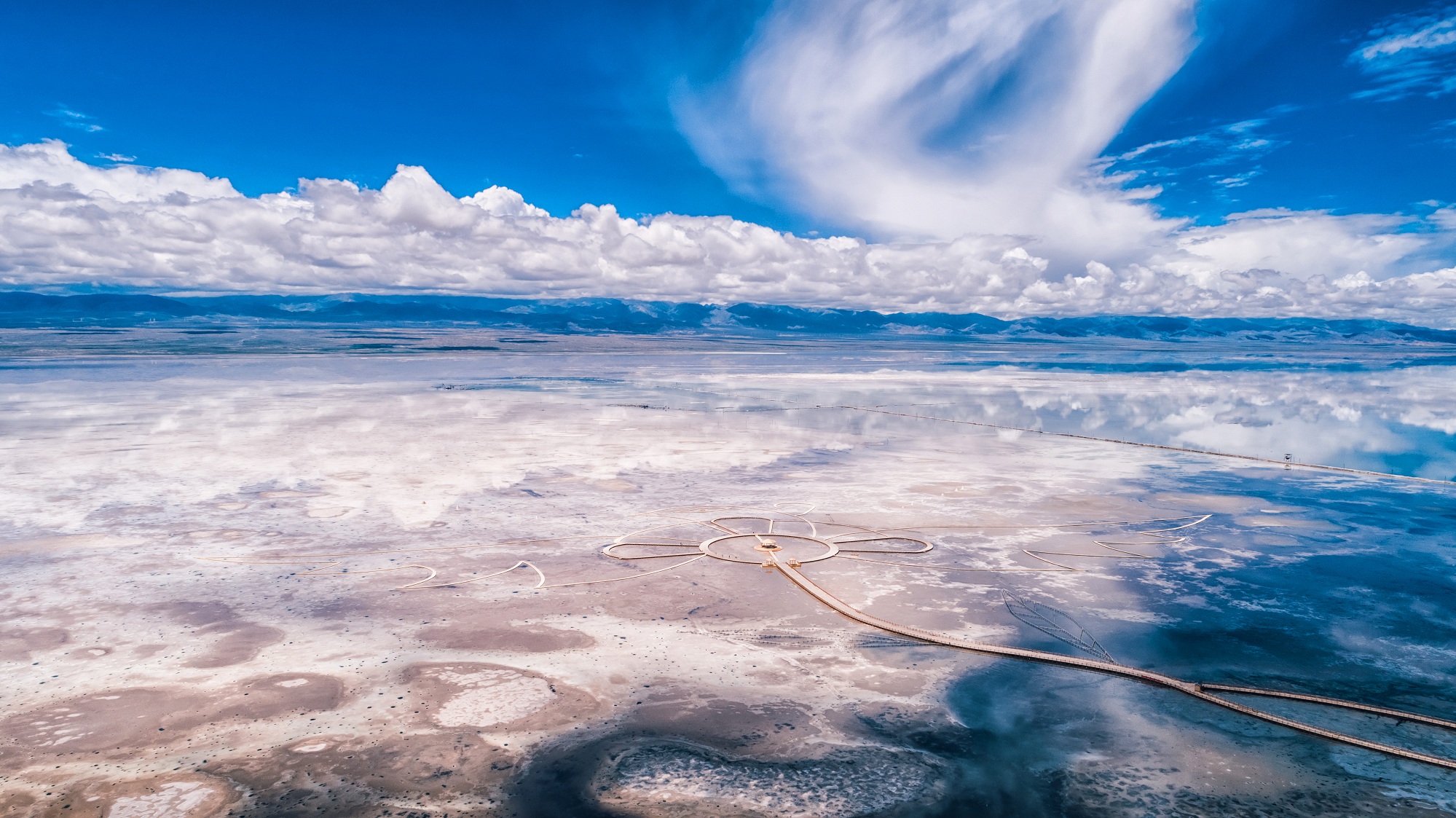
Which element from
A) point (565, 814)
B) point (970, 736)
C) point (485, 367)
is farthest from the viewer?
point (485, 367)

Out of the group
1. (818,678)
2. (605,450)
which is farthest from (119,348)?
(818,678)

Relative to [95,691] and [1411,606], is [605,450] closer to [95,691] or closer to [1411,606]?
[95,691]

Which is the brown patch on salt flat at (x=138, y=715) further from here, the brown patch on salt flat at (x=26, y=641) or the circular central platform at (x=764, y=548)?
the circular central platform at (x=764, y=548)

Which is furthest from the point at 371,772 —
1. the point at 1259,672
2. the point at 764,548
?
the point at 1259,672

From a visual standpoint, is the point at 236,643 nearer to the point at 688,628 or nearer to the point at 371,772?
the point at 371,772

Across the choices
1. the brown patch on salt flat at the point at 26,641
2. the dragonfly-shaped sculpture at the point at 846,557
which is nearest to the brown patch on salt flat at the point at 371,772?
the brown patch on salt flat at the point at 26,641

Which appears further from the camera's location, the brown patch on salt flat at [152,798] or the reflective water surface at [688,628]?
the reflective water surface at [688,628]
